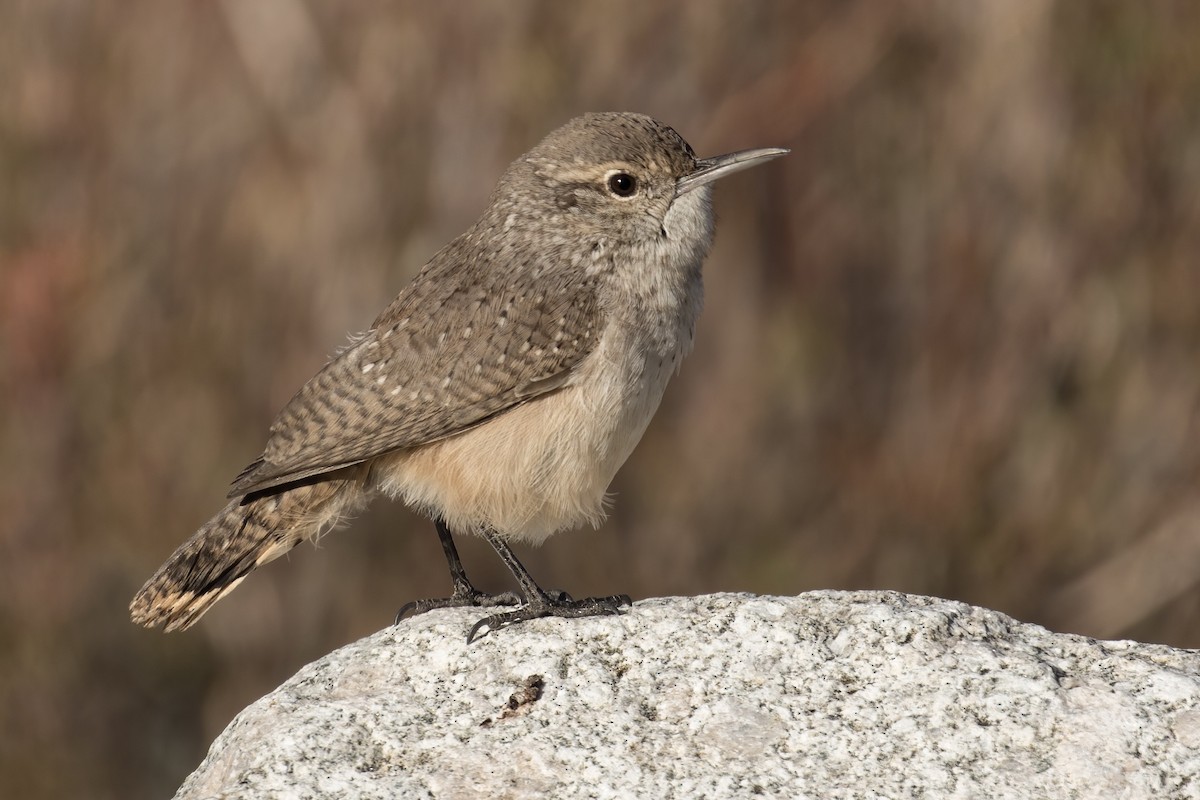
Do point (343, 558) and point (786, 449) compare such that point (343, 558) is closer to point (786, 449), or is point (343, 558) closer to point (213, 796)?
point (786, 449)

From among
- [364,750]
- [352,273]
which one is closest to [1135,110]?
[352,273]

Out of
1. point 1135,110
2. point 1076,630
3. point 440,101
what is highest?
point 1135,110

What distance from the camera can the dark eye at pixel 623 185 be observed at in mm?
4590

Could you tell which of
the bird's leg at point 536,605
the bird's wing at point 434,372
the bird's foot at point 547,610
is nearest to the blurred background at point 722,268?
the bird's wing at point 434,372

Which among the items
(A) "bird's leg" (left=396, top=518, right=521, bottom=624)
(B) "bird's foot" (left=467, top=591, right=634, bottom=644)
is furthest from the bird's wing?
(B) "bird's foot" (left=467, top=591, right=634, bottom=644)

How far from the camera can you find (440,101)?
6391 mm

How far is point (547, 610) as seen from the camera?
3.75 metres

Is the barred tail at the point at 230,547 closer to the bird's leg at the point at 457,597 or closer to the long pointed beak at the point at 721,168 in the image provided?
the bird's leg at the point at 457,597

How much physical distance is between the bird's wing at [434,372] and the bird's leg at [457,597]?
17.9 inches

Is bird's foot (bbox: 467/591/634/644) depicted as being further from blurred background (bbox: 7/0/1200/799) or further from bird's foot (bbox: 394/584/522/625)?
blurred background (bbox: 7/0/1200/799)

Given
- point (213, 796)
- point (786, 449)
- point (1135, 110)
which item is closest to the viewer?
point (213, 796)

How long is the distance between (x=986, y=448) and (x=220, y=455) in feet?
10.8

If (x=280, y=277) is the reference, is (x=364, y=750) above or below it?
below

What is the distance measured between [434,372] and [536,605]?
80 cm
